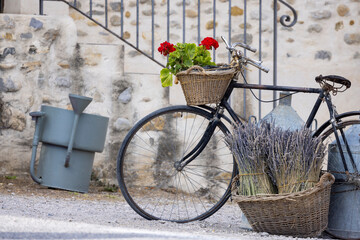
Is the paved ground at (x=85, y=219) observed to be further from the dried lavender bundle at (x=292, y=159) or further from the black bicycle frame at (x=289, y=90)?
the black bicycle frame at (x=289, y=90)

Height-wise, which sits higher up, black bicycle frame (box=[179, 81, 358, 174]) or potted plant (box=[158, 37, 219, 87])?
potted plant (box=[158, 37, 219, 87])

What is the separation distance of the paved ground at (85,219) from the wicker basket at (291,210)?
0.08m

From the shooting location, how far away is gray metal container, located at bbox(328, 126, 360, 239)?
3359 millimetres

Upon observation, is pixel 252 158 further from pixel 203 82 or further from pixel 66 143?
pixel 66 143

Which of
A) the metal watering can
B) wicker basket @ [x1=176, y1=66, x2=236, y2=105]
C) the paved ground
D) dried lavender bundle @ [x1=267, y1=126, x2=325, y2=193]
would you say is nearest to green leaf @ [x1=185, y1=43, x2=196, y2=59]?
wicker basket @ [x1=176, y1=66, x2=236, y2=105]

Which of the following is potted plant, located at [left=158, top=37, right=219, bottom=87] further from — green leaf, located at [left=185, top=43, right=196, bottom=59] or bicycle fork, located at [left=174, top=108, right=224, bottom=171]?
bicycle fork, located at [left=174, top=108, right=224, bottom=171]

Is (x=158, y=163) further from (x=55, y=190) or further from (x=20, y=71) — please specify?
(x=20, y=71)

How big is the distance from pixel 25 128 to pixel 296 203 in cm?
245

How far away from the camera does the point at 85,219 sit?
3.42 m

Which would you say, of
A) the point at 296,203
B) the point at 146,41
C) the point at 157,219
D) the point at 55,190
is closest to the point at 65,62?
the point at 55,190

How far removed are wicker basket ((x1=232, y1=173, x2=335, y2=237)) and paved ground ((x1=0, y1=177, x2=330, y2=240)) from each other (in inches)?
3.0

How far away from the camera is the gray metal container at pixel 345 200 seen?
11.0 ft

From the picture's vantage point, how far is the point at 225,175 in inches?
190

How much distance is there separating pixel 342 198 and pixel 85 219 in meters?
1.36
